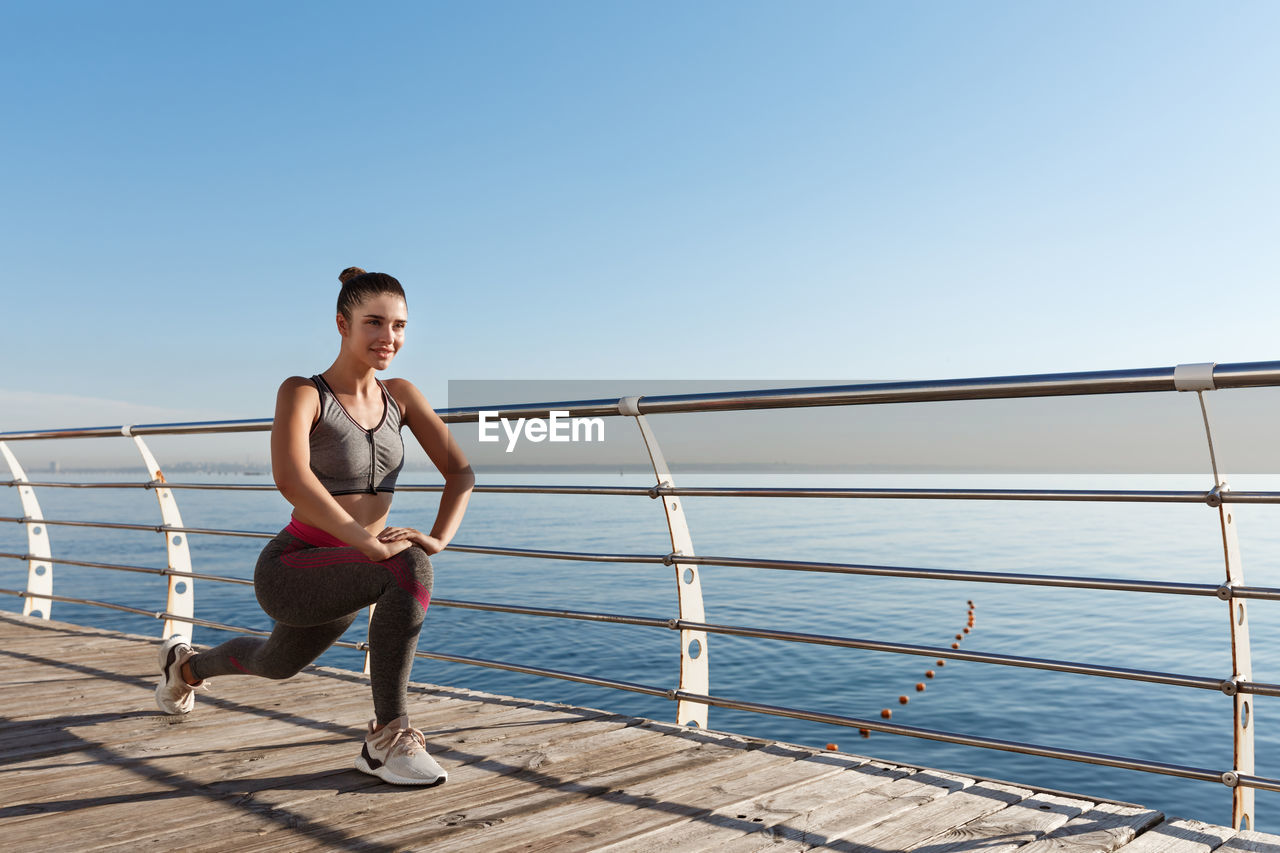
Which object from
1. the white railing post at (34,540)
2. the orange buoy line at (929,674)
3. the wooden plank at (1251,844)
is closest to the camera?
the wooden plank at (1251,844)

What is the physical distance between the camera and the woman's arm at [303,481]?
216cm

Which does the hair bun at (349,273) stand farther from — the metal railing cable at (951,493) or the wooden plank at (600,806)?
the wooden plank at (600,806)

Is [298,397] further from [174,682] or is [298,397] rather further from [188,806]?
[174,682]

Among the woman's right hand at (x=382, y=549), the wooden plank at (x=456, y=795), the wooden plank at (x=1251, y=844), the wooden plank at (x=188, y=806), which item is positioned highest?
the woman's right hand at (x=382, y=549)

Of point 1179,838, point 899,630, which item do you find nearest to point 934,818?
point 1179,838

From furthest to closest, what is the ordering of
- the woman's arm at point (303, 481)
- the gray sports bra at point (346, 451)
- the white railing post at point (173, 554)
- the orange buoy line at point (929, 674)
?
the orange buoy line at point (929, 674) → the white railing post at point (173, 554) → the gray sports bra at point (346, 451) → the woman's arm at point (303, 481)

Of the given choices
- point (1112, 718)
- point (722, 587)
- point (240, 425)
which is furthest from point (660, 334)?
point (240, 425)

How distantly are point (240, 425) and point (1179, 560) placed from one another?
100.0ft

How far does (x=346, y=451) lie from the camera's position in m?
2.31

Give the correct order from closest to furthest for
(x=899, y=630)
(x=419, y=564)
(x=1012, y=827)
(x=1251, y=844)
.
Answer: (x=1251, y=844), (x=1012, y=827), (x=419, y=564), (x=899, y=630)

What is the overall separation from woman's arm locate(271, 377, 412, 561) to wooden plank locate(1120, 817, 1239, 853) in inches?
66.4

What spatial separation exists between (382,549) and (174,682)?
3.86ft

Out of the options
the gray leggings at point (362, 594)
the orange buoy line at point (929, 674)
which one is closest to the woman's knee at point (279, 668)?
the gray leggings at point (362, 594)

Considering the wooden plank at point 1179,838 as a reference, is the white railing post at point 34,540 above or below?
above
